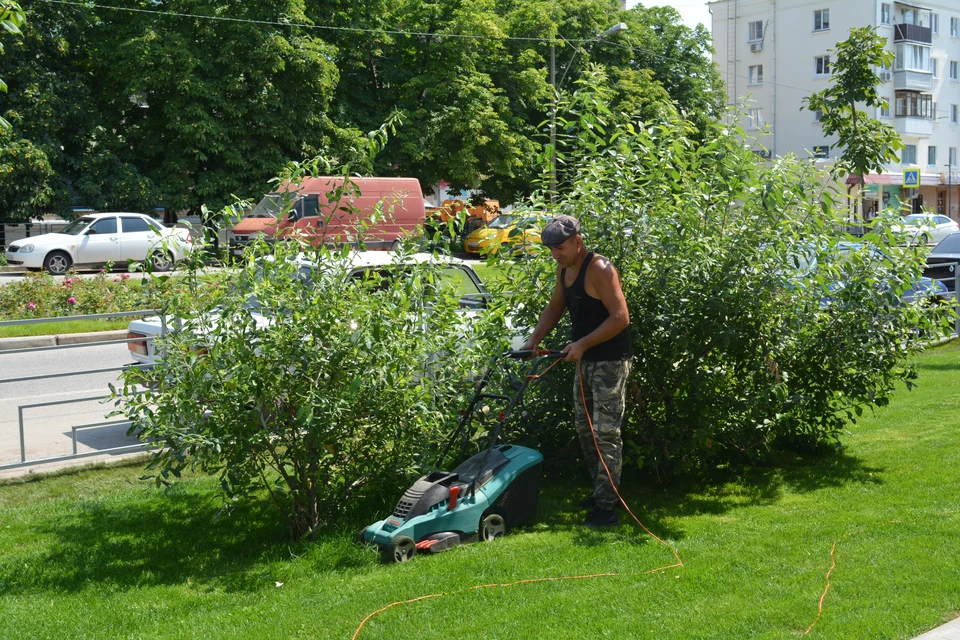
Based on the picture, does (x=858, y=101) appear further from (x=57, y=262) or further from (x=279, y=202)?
(x=57, y=262)

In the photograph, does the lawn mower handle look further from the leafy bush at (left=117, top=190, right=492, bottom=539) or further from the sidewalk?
the sidewalk

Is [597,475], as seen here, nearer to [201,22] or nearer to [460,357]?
[460,357]

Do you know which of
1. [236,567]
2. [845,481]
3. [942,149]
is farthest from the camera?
[942,149]

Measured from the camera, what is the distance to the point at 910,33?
5875 cm

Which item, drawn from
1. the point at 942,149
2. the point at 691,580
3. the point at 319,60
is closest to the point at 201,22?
the point at 319,60

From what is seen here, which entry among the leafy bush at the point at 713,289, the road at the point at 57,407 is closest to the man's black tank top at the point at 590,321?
the leafy bush at the point at 713,289

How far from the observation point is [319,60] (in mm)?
33406

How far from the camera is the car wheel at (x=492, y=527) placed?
5926 millimetres

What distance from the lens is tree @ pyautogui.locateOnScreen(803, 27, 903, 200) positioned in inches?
446

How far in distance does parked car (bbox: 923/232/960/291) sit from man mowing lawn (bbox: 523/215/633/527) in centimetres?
1249

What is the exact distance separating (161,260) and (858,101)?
30.4 ft

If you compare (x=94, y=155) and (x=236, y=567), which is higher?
(x=94, y=155)

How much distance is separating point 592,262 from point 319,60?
29.3m

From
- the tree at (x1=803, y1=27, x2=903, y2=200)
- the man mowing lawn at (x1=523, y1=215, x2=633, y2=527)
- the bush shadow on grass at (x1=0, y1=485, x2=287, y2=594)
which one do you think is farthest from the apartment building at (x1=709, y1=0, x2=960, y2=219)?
the bush shadow on grass at (x1=0, y1=485, x2=287, y2=594)
